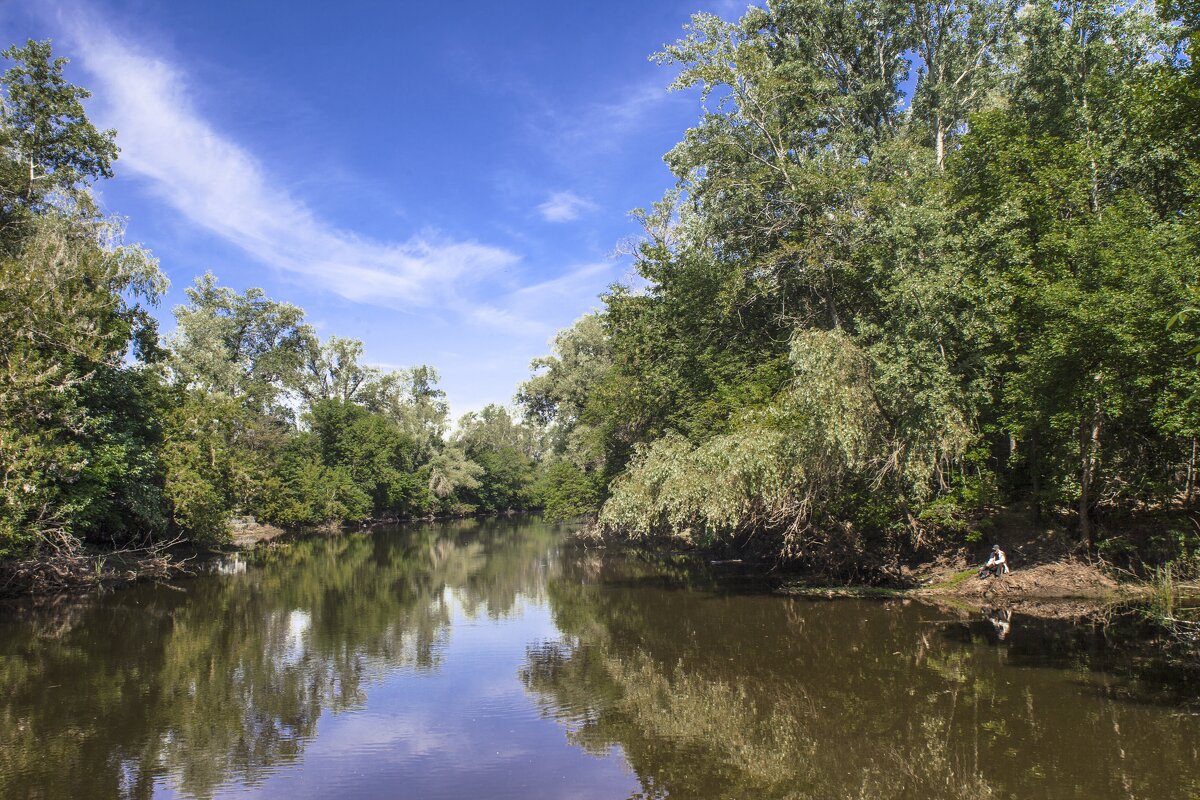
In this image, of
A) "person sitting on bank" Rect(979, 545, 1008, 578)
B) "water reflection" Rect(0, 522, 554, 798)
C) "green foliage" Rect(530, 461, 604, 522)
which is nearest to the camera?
"water reflection" Rect(0, 522, 554, 798)

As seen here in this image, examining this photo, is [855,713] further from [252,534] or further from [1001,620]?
[252,534]

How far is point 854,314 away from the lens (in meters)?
23.9

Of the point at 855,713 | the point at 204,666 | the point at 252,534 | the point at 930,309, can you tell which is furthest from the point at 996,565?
the point at 252,534

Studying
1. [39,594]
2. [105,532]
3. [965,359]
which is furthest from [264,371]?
[965,359]

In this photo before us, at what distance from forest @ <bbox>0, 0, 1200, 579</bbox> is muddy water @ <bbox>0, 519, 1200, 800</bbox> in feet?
13.2

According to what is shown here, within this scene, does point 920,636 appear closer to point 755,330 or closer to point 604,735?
point 604,735

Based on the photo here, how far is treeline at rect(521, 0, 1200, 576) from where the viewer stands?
16.6 m

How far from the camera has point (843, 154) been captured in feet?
92.7

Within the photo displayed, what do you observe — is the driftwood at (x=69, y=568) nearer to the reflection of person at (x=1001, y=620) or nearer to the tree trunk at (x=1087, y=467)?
the reflection of person at (x=1001, y=620)

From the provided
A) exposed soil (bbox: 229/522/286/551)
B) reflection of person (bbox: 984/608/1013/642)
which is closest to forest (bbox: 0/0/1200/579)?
reflection of person (bbox: 984/608/1013/642)

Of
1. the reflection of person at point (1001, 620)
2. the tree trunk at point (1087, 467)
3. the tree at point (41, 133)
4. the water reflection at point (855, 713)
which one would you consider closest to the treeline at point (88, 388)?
the tree at point (41, 133)

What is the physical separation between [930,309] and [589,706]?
1356cm

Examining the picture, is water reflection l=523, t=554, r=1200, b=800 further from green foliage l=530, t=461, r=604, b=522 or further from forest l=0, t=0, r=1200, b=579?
green foliage l=530, t=461, r=604, b=522

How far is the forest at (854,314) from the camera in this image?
17609 mm
